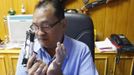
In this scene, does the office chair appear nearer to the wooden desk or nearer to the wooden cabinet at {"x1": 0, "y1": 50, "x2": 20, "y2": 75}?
the wooden desk

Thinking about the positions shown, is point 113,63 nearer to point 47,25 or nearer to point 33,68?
point 47,25

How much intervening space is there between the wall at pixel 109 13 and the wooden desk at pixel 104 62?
0.37 m

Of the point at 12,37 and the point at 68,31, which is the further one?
the point at 12,37

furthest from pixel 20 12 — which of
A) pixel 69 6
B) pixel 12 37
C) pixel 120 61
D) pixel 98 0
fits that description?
pixel 120 61

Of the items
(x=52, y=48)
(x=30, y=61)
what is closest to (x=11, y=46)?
(x=52, y=48)

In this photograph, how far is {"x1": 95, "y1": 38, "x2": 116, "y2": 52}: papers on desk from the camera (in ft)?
7.13

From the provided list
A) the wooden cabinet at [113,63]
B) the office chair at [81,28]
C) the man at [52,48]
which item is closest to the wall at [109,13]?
the wooden cabinet at [113,63]

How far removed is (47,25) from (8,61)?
1231 millimetres

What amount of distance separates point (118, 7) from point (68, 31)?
1.04 metres

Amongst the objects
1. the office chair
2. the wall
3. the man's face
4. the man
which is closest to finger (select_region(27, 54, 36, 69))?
the man

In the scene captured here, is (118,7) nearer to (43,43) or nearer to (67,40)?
(67,40)

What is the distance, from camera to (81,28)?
5.06ft

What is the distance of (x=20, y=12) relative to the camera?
240 cm

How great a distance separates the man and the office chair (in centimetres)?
21
